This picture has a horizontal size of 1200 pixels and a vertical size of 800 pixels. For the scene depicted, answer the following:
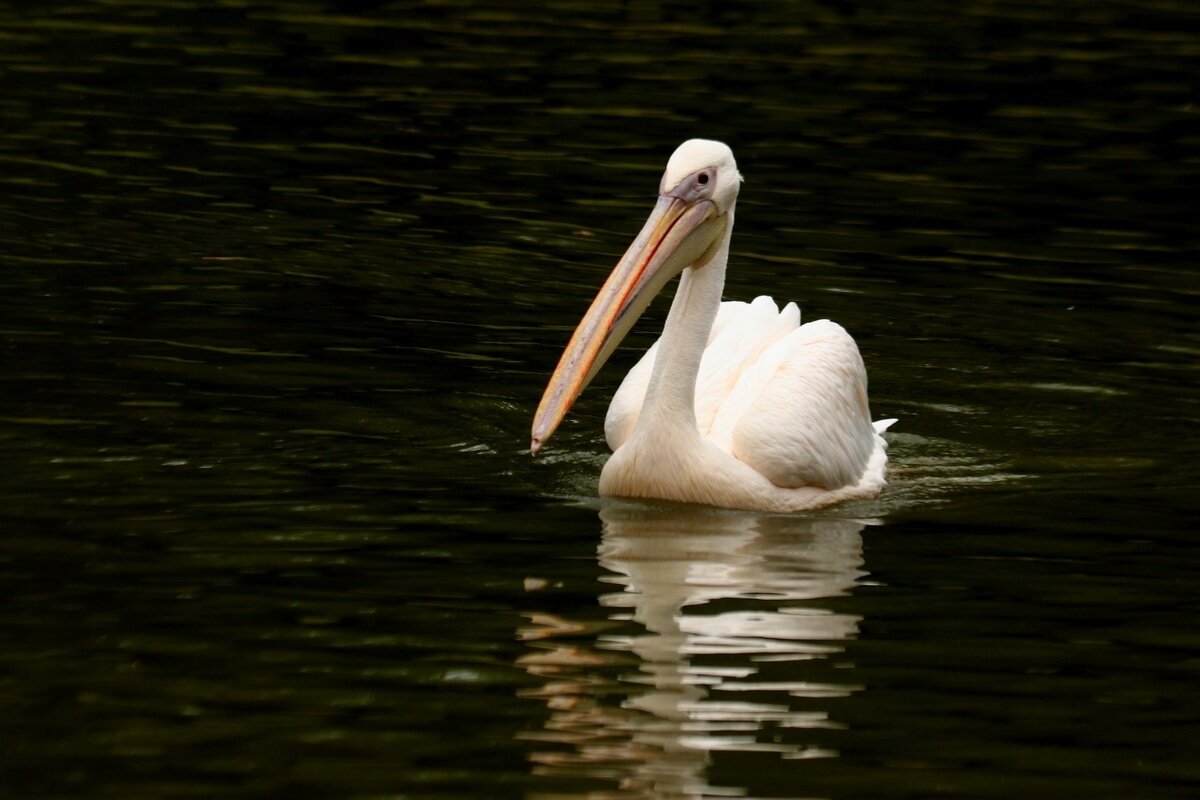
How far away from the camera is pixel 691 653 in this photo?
577 cm

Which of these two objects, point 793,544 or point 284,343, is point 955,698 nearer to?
point 793,544

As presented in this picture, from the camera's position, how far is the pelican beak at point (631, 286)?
7.07m

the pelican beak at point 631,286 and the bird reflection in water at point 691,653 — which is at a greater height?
the pelican beak at point 631,286

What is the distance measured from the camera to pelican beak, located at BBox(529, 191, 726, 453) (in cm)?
707

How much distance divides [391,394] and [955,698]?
3.87m

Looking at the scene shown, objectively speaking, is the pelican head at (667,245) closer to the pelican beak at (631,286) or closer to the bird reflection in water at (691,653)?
the pelican beak at (631,286)

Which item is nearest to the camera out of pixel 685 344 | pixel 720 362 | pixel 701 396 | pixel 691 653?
pixel 691 653

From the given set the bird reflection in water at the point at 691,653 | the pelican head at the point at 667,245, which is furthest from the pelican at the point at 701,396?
the bird reflection in water at the point at 691,653

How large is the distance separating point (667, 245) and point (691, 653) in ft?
6.96

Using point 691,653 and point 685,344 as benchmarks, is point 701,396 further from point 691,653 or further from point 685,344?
point 691,653

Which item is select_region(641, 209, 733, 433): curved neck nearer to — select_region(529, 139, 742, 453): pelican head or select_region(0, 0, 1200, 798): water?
select_region(529, 139, 742, 453): pelican head

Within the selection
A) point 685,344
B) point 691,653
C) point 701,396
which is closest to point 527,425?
point 701,396

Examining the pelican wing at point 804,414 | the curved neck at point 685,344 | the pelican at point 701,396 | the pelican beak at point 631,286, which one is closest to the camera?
the pelican beak at point 631,286

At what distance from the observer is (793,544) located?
23.6 feet
